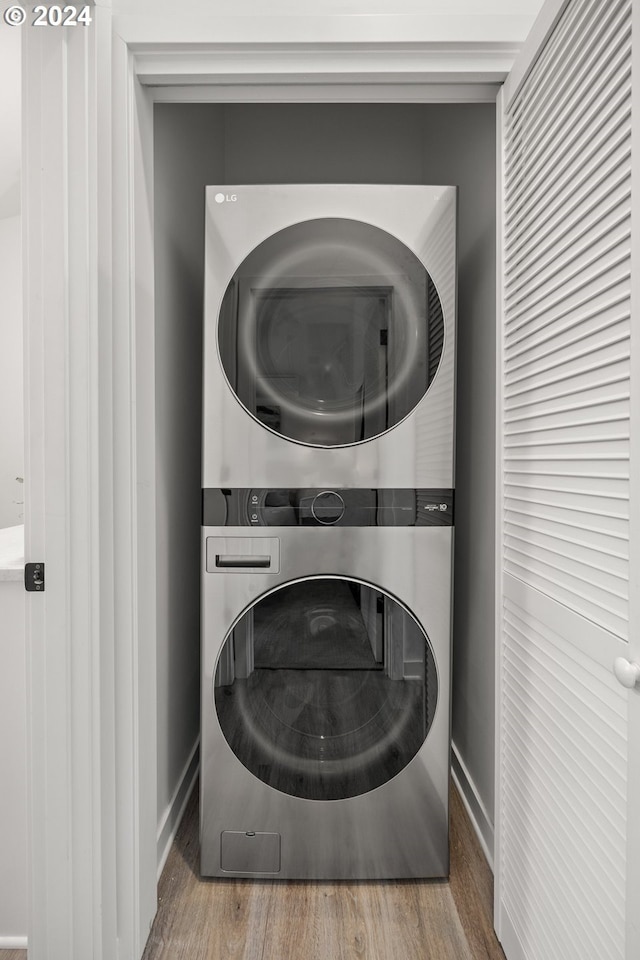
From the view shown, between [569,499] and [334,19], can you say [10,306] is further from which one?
[569,499]

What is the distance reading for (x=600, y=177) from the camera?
849 mm

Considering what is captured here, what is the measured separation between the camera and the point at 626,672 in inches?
A: 28.6

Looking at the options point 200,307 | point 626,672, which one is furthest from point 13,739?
point 200,307

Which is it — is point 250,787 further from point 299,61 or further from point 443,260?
point 299,61

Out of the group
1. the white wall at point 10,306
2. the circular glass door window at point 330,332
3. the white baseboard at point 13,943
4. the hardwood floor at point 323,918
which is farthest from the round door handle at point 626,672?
the white wall at point 10,306

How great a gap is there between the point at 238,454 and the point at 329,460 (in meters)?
0.22

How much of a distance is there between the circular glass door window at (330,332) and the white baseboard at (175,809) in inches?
42.1

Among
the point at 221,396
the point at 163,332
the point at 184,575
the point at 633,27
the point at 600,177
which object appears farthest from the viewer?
the point at 184,575

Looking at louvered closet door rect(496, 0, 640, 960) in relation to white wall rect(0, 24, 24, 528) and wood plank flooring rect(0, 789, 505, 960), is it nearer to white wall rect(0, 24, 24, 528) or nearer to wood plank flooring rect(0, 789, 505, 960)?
wood plank flooring rect(0, 789, 505, 960)

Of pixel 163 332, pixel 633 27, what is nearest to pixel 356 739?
pixel 163 332

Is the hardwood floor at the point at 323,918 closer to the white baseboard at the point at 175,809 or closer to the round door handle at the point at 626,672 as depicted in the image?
the white baseboard at the point at 175,809

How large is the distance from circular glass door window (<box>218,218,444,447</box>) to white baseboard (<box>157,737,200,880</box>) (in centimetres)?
107

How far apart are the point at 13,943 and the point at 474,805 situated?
3.91ft

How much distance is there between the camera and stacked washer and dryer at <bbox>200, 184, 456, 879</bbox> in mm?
1416
